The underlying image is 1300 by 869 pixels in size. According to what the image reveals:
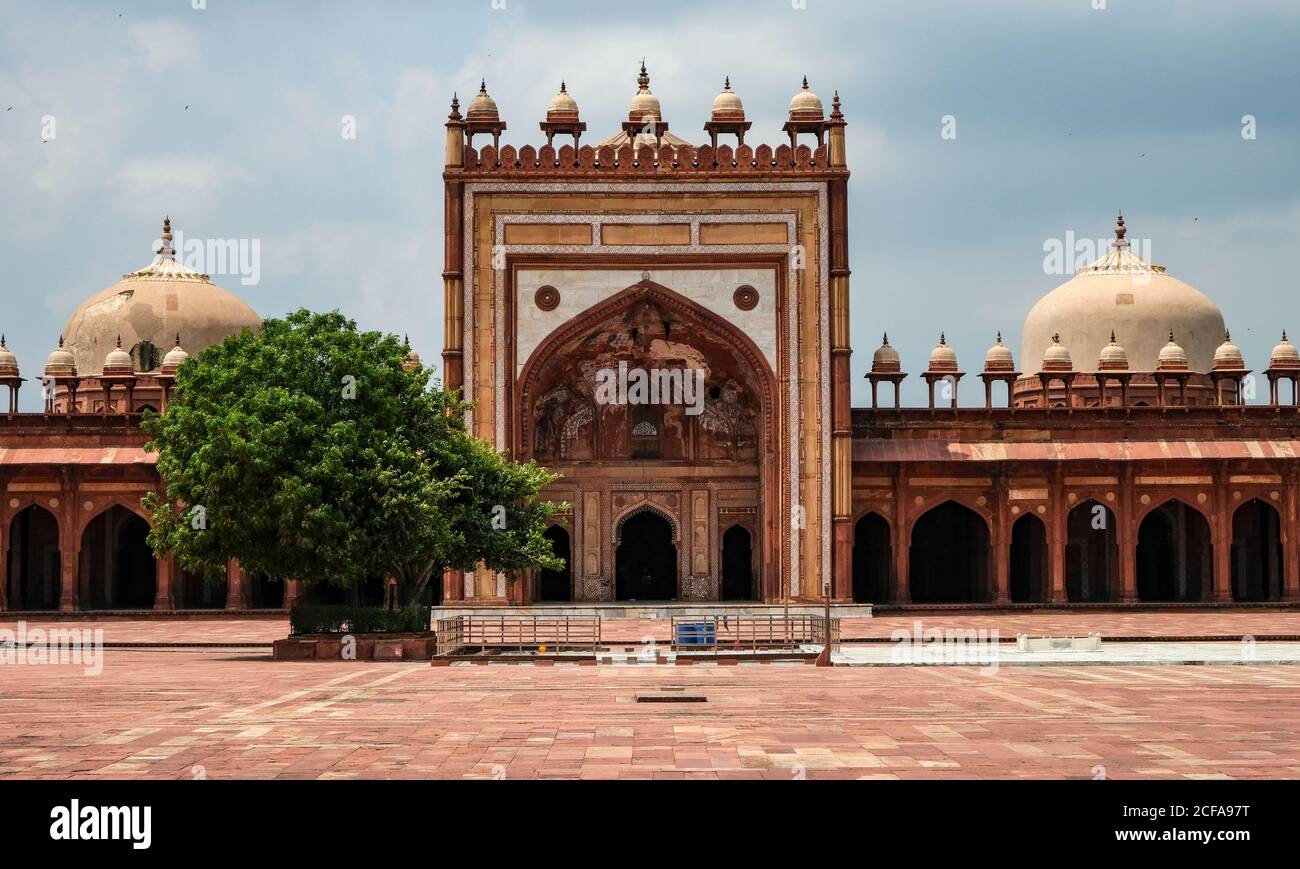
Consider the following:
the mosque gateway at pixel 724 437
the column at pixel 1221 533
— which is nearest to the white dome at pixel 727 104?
the mosque gateway at pixel 724 437

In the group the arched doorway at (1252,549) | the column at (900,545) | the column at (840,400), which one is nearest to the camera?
the column at (840,400)

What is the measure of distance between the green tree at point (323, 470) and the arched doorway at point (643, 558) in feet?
34.3

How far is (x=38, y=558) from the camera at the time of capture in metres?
35.4

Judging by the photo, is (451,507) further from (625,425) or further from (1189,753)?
(1189,753)

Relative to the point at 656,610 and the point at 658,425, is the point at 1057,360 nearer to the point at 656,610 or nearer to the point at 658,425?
the point at 658,425

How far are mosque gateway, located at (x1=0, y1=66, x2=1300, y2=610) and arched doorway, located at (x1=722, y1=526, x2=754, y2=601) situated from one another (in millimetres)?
56

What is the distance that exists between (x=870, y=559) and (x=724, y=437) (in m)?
4.23

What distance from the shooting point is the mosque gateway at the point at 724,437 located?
3244 cm

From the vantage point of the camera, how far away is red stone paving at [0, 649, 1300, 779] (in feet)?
34.4

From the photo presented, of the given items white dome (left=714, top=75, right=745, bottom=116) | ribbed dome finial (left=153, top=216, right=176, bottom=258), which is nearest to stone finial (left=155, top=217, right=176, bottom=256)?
ribbed dome finial (left=153, top=216, right=176, bottom=258)

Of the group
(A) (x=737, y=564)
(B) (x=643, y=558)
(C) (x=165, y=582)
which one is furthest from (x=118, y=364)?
(A) (x=737, y=564)

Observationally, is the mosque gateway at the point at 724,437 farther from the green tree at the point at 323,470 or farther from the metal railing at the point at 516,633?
the green tree at the point at 323,470

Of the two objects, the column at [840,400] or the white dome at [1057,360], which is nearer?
the column at [840,400]
